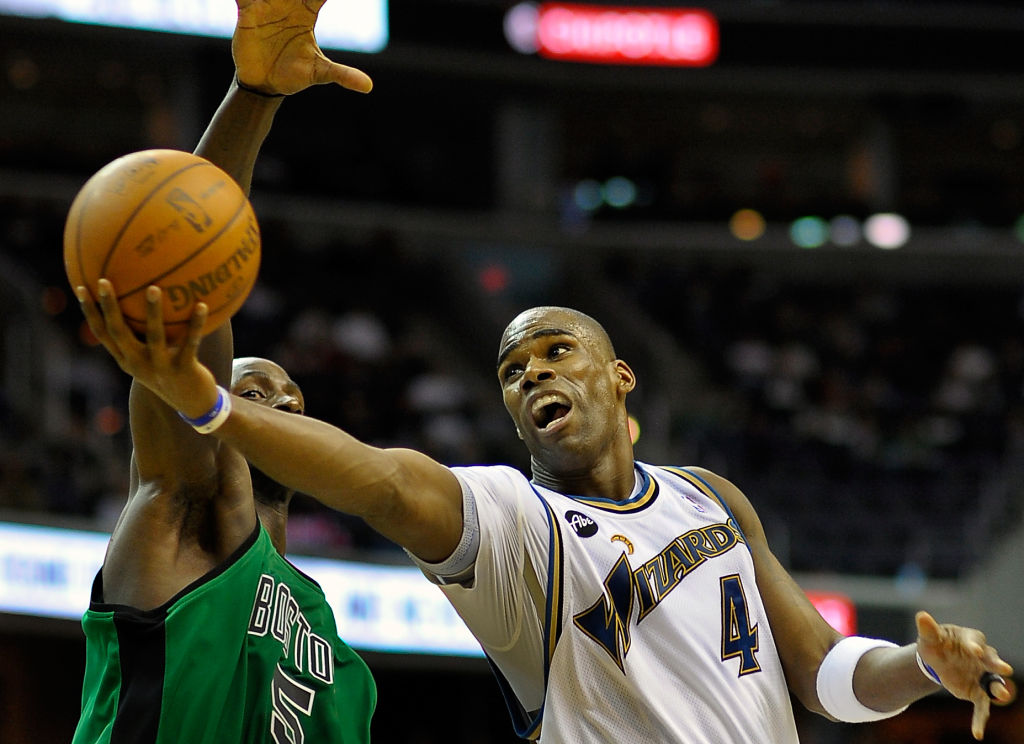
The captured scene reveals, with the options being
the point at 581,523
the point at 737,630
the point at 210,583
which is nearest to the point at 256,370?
the point at 210,583

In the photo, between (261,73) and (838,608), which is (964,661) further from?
(838,608)

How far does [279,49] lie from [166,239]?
0.81 meters

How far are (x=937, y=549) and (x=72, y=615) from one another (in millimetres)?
8871

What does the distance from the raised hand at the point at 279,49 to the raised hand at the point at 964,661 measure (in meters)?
1.91

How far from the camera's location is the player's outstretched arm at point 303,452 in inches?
102

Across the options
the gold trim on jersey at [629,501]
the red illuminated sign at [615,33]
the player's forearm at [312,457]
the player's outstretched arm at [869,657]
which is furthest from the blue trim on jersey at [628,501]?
the red illuminated sign at [615,33]

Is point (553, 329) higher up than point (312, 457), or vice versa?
point (553, 329)

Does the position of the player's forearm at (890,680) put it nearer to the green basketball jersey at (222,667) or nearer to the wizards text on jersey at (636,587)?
the wizards text on jersey at (636,587)

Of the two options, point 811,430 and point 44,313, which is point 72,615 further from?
point 811,430

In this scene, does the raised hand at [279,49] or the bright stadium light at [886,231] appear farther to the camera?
the bright stadium light at [886,231]

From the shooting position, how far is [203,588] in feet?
10.6

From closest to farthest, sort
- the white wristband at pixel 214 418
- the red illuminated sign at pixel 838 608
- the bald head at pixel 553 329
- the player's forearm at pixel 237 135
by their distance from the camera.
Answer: the white wristband at pixel 214 418
the player's forearm at pixel 237 135
the bald head at pixel 553 329
the red illuminated sign at pixel 838 608

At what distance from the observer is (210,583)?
10.6 ft

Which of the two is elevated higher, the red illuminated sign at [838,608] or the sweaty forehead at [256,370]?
the sweaty forehead at [256,370]
